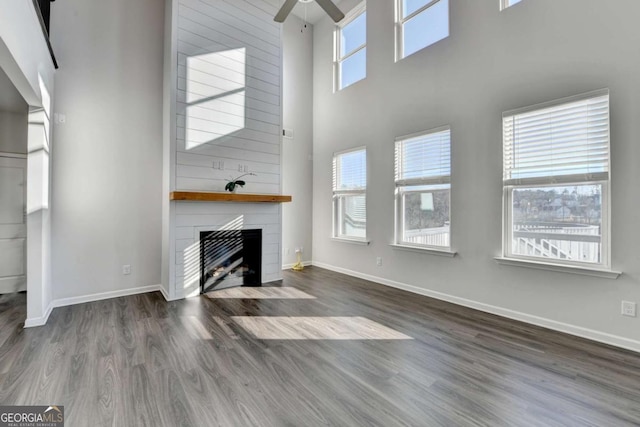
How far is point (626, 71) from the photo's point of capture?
259cm

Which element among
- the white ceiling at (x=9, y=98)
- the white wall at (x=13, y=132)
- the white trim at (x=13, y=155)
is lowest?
the white trim at (x=13, y=155)

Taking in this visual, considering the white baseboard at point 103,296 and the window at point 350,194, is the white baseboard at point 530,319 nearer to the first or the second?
the window at point 350,194

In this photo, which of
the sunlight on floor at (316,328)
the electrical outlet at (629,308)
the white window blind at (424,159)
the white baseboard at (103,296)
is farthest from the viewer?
the white window blind at (424,159)

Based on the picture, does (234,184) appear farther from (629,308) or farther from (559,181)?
(629,308)

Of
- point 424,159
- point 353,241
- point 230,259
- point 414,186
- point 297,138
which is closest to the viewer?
point 424,159

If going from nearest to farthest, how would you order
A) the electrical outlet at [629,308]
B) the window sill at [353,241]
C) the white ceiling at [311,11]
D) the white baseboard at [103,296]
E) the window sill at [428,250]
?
the electrical outlet at [629,308]
the white baseboard at [103,296]
the window sill at [428,250]
the window sill at [353,241]
the white ceiling at [311,11]

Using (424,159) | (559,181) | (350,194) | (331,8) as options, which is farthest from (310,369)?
(331,8)

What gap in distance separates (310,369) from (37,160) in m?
3.46

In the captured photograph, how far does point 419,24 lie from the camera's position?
4266 millimetres

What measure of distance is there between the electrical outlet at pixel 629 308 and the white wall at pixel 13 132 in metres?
7.13

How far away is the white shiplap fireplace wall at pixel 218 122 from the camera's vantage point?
3.99 meters

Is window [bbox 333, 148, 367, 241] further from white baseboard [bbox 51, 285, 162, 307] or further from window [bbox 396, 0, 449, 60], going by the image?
white baseboard [bbox 51, 285, 162, 307]

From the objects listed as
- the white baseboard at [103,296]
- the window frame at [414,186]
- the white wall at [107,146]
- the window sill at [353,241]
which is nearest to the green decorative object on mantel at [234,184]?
the white wall at [107,146]

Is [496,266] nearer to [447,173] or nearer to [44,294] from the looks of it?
[447,173]
